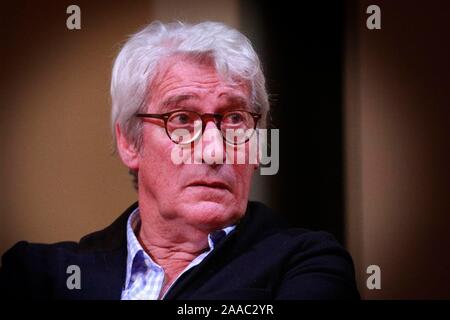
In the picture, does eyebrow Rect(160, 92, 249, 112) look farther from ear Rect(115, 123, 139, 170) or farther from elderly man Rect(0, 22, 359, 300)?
ear Rect(115, 123, 139, 170)

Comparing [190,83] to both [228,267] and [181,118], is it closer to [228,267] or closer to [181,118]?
[181,118]

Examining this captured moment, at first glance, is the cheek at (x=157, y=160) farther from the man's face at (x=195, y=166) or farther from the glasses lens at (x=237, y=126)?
the glasses lens at (x=237, y=126)

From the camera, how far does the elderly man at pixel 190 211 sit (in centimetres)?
157

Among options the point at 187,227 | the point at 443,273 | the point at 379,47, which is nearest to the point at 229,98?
the point at 187,227

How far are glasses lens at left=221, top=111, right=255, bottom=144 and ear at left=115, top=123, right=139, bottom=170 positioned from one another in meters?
0.22

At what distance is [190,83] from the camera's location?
1.58m

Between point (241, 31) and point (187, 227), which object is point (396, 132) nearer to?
point (241, 31)

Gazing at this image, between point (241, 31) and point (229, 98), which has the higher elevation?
point (241, 31)

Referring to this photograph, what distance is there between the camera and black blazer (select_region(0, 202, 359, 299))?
5.08ft

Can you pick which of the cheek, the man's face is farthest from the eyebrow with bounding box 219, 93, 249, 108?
the cheek

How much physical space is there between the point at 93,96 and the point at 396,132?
721mm

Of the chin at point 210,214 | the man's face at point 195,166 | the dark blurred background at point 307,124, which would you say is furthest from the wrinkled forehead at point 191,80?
the chin at point 210,214

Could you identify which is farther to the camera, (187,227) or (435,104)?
(435,104)
